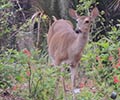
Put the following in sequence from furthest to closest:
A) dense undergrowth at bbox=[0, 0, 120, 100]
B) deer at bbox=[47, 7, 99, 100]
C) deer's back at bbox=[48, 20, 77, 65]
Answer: deer's back at bbox=[48, 20, 77, 65]
deer at bbox=[47, 7, 99, 100]
dense undergrowth at bbox=[0, 0, 120, 100]

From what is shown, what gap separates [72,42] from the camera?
858 centimetres

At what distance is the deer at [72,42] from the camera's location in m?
8.05

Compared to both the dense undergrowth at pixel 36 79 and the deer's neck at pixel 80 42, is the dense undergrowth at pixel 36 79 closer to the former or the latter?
the dense undergrowth at pixel 36 79

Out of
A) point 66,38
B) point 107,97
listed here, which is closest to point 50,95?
point 107,97

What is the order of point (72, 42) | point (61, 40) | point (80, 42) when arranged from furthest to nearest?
point (61, 40) < point (72, 42) < point (80, 42)

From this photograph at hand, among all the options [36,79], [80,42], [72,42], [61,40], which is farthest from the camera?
[61,40]

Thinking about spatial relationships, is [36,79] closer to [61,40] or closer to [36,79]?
[36,79]

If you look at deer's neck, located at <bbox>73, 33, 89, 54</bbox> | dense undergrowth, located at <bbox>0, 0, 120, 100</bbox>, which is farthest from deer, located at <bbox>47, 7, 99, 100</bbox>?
dense undergrowth, located at <bbox>0, 0, 120, 100</bbox>

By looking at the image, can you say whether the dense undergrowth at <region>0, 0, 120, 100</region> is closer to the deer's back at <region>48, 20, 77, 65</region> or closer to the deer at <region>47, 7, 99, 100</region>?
the deer at <region>47, 7, 99, 100</region>

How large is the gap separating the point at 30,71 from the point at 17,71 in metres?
0.16

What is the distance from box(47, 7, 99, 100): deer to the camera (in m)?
8.05

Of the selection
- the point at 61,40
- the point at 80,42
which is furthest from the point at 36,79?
the point at 61,40

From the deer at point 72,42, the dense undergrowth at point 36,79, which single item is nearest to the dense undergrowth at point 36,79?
the dense undergrowth at point 36,79

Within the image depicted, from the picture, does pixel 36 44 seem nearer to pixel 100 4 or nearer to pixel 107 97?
pixel 100 4
